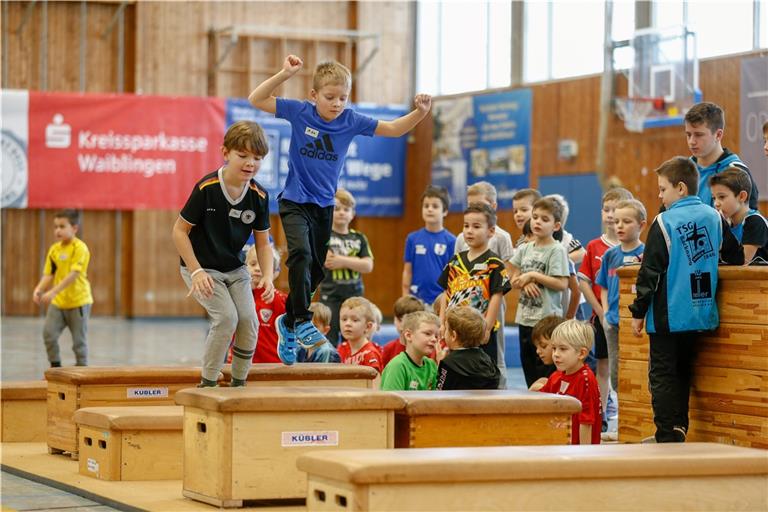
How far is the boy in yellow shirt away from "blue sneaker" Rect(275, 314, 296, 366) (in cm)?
449

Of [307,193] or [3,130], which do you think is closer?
[307,193]

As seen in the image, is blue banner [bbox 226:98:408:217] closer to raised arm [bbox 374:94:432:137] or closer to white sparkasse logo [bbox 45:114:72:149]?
white sparkasse logo [bbox 45:114:72:149]

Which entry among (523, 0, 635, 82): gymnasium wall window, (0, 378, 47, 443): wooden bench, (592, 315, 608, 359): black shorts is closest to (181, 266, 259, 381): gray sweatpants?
(0, 378, 47, 443): wooden bench

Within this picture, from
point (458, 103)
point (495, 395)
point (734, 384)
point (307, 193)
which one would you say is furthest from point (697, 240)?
point (458, 103)

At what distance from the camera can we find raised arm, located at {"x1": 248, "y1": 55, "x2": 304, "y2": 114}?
602 cm

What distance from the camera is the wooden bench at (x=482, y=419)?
5.34 m

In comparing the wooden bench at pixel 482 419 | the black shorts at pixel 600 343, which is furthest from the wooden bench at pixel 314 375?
the black shorts at pixel 600 343

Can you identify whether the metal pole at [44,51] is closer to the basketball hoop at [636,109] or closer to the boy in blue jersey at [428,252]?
the basketball hoop at [636,109]

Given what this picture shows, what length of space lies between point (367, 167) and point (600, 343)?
45.3 feet

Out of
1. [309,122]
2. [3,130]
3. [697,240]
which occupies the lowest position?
[697,240]

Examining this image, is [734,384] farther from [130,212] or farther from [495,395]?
[130,212]

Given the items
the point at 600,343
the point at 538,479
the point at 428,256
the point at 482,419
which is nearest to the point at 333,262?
the point at 428,256

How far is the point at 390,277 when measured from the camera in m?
22.3

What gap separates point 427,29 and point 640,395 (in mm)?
16355
